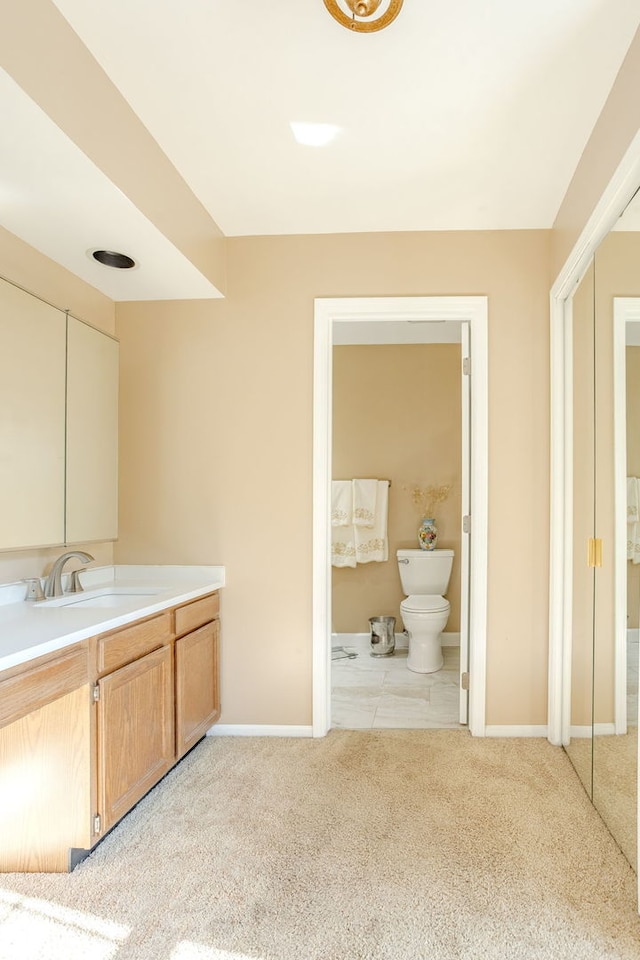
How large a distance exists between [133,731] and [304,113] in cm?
224

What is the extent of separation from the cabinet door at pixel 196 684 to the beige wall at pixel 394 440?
2278 millimetres

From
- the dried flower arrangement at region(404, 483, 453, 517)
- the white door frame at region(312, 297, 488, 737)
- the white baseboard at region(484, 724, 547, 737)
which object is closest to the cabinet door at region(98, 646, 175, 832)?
the white door frame at region(312, 297, 488, 737)

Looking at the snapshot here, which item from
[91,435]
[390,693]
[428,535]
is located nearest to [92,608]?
[91,435]

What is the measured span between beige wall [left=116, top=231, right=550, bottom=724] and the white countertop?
90mm

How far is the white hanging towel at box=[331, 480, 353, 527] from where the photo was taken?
532 cm

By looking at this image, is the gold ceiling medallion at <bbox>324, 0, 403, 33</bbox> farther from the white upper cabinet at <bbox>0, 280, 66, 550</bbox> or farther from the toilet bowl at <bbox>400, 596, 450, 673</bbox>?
the toilet bowl at <bbox>400, 596, 450, 673</bbox>

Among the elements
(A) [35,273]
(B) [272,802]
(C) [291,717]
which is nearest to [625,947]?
(B) [272,802]

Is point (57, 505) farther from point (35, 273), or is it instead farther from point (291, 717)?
point (291, 717)

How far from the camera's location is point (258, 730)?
11.0 ft

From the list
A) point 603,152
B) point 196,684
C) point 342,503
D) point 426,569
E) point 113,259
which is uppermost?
point 603,152

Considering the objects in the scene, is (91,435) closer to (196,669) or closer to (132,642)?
(132,642)

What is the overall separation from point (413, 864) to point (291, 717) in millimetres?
1281

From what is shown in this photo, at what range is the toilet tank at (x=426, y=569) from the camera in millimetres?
5105

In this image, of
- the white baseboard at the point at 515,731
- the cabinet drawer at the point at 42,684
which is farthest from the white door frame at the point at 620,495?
the cabinet drawer at the point at 42,684
